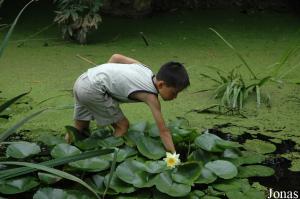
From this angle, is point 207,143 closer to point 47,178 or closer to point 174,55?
point 47,178

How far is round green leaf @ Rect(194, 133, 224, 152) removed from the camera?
2.48m

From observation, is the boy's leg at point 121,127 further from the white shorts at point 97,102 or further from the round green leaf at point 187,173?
the round green leaf at point 187,173

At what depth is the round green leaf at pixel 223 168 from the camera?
2316 mm

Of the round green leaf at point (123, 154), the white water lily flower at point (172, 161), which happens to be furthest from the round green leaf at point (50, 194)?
the white water lily flower at point (172, 161)

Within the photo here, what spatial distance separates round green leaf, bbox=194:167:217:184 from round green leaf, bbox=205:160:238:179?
2 cm

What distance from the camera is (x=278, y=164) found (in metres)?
2.57

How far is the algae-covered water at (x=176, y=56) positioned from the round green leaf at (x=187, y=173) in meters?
0.69

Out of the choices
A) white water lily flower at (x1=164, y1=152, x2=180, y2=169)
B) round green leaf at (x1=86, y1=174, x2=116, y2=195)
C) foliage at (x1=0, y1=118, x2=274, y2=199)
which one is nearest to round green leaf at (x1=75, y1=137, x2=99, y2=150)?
foliage at (x1=0, y1=118, x2=274, y2=199)

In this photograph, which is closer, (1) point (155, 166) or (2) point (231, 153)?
(1) point (155, 166)

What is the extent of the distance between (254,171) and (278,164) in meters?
0.17

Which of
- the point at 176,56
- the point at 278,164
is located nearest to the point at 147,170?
the point at 278,164

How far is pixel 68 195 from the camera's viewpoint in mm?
2105

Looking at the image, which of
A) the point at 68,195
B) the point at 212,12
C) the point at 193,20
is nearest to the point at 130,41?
the point at 193,20

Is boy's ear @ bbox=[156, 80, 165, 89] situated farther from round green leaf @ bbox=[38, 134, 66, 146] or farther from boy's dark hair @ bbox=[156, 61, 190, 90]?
round green leaf @ bbox=[38, 134, 66, 146]
